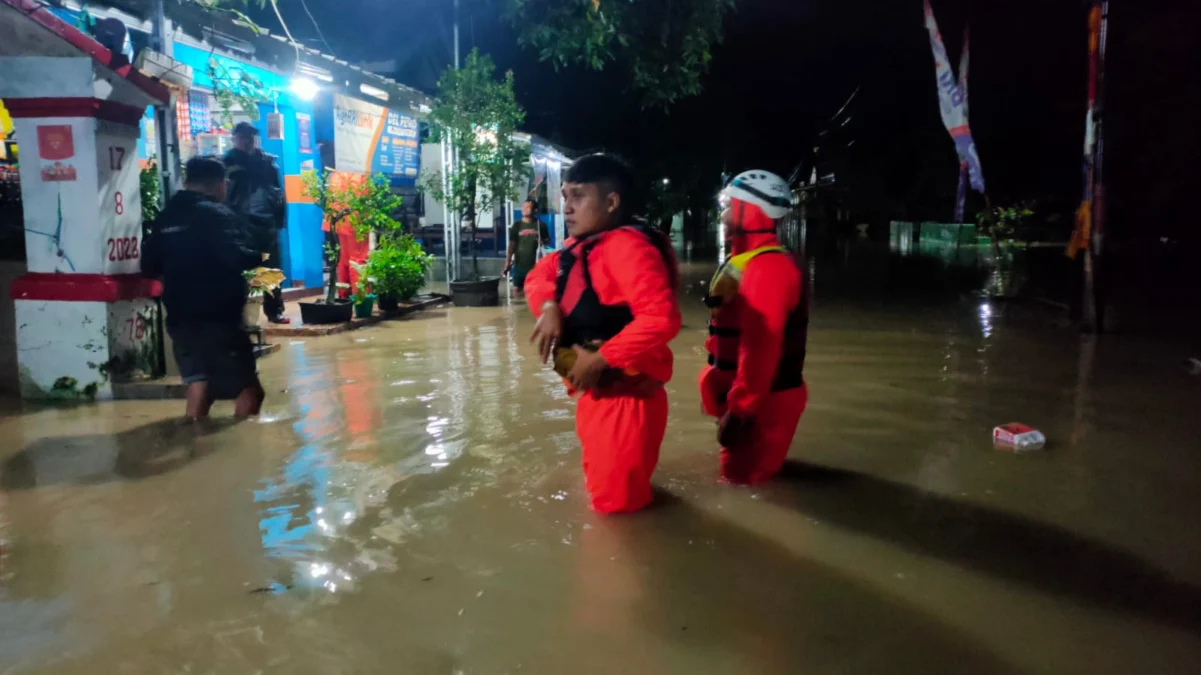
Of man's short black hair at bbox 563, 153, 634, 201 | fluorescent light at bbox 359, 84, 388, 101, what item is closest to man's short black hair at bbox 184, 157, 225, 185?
man's short black hair at bbox 563, 153, 634, 201

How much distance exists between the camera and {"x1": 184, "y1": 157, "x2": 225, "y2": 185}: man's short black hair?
5.83 m

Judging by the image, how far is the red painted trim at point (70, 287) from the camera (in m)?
6.49

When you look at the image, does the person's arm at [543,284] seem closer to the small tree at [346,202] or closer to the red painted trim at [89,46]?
the red painted trim at [89,46]

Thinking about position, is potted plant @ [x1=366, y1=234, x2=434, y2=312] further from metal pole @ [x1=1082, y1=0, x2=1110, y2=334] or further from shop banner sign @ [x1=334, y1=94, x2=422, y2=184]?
metal pole @ [x1=1082, y1=0, x2=1110, y2=334]

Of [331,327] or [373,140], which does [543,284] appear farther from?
[373,140]

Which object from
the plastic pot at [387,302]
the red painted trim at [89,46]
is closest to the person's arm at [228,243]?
the red painted trim at [89,46]

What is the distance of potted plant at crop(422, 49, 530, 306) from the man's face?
994 centimetres

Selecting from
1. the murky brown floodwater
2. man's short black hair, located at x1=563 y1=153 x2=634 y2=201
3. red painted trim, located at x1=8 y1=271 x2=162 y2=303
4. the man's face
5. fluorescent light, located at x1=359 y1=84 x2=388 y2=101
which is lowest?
the murky brown floodwater

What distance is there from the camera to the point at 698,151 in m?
33.2

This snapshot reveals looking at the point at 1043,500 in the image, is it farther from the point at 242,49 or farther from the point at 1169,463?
the point at 242,49

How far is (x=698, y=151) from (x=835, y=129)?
29.7 meters

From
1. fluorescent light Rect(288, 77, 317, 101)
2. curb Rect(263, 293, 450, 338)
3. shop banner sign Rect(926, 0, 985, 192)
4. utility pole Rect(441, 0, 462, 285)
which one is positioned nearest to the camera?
curb Rect(263, 293, 450, 338)

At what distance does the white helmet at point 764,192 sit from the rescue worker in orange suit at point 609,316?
2.46ft

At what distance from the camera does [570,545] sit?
13.0 ft
